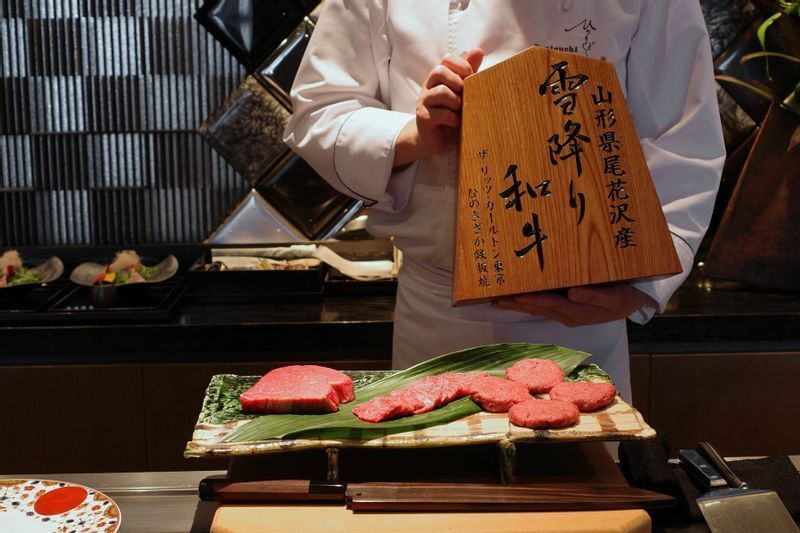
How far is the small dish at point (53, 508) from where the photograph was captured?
111 centimetres

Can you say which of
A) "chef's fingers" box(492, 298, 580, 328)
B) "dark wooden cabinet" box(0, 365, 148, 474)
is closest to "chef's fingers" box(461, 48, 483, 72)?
"chef's fingers" box(492, 298, 580, 328)

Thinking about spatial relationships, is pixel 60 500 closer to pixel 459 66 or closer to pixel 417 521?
pixel 417 521

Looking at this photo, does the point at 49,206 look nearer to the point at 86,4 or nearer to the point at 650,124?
the point at 86,4

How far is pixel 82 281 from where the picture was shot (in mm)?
2750

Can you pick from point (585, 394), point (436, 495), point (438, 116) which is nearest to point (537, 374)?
point (585, 394)

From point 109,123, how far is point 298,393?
2022mm

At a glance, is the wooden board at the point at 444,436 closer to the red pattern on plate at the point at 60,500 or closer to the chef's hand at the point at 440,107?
the red pattern on plate at the point at 60,500

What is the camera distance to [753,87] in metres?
2.83

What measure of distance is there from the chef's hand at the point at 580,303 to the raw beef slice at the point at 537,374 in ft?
0.27

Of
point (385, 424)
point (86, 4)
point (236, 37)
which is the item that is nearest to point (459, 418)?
point (385, 424)

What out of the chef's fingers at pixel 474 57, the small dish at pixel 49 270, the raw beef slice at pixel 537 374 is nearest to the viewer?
the raw beef slice at pixel 537 374

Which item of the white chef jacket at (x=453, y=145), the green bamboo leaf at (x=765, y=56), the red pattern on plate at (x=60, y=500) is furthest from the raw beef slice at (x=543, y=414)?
the green bamboo leaf at (x=765, y=56)

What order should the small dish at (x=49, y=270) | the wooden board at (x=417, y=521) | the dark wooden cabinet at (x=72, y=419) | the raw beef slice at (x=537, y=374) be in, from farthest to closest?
the small dish at (x=49, y=270) < the dark wooden cabinet at (x=72, y=419) < the raw beef slice at (x=537, y=374) < the wooden board at (x=417, y=521)

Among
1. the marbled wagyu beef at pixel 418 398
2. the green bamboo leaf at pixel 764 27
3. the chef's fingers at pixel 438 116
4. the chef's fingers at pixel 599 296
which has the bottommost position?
the marbled wagyu beef at pixel 418 398
